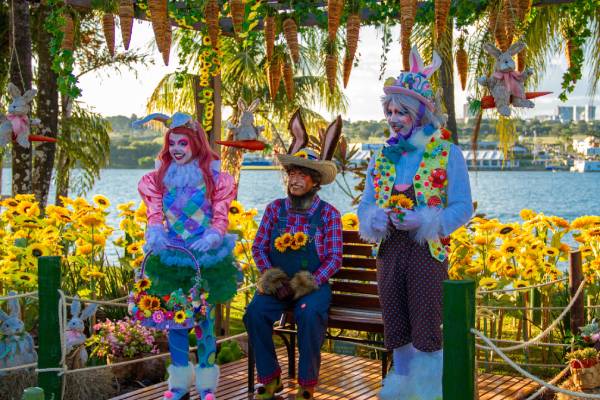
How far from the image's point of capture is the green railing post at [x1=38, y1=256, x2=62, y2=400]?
4172 millimetres

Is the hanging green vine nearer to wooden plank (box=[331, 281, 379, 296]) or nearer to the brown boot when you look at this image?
wooden plank (box=[331, 281, 379, 296])

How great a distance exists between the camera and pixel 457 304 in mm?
2945

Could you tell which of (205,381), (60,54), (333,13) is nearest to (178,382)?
(205,381)

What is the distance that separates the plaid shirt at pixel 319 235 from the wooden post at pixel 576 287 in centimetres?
150

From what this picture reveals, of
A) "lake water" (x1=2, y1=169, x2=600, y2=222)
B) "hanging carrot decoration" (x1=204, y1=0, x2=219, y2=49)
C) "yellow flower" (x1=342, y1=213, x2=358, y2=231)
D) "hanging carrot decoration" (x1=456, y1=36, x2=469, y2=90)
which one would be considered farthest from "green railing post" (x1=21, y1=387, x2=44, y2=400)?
"lake water" (x1=2, y1=169, x2=600, y2=222)

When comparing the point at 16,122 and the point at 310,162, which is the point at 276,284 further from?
the point at 16,122

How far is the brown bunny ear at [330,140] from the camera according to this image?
15.8 feet

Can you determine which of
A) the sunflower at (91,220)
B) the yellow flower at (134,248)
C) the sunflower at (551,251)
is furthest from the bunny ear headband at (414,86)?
the sunflower at (91,220)

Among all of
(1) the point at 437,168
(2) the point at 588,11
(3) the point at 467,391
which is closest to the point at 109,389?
(1) the point at 437,168

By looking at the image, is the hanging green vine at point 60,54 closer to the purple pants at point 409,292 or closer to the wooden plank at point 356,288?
the wooden plank at point 356,288

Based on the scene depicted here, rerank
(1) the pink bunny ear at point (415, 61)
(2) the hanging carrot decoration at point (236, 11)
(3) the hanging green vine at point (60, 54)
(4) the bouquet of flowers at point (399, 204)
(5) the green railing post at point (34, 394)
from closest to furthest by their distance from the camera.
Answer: (5) the green railing post at point (34, 394) < (4) the bouquet of flowers at point (399, 204) < (1) the pink bunny ear at point (415, 61) < (2) the hanging carrot decoration at point (236, 11) < (3) the hanging green vine at point (60, 54)

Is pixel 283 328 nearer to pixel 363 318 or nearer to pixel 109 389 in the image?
pixel 363 318

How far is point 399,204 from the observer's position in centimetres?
403

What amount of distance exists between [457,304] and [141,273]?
1989mm
